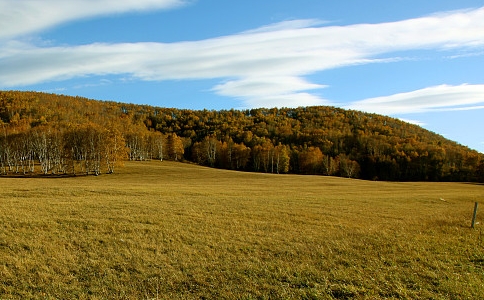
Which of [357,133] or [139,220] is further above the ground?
[357,133]

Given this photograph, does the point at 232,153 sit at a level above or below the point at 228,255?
above

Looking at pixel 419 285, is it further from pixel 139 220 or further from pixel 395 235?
pixel 139 220

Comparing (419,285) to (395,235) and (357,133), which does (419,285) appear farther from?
(357,133)

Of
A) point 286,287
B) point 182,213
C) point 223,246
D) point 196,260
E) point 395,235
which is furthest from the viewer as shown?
point 182,213

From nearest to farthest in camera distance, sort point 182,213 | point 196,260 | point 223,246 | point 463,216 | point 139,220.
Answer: point 196,260
point 223,246
point 139,220
point 182,213
point 463,216

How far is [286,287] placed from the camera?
1178cm

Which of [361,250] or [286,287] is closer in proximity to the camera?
[286,287]

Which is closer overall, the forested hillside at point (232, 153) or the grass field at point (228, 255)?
the grass field at point (228, 255)

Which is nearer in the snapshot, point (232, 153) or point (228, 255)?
point (228, 255)

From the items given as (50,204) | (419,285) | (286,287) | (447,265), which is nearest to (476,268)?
(447,265)

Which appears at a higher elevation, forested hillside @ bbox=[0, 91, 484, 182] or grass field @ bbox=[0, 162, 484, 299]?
forested hillside @ bbox=[0, 91, 484, 182]

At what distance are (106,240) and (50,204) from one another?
12597 mm

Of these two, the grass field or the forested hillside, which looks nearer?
the grass field

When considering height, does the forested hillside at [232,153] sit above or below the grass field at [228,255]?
above
